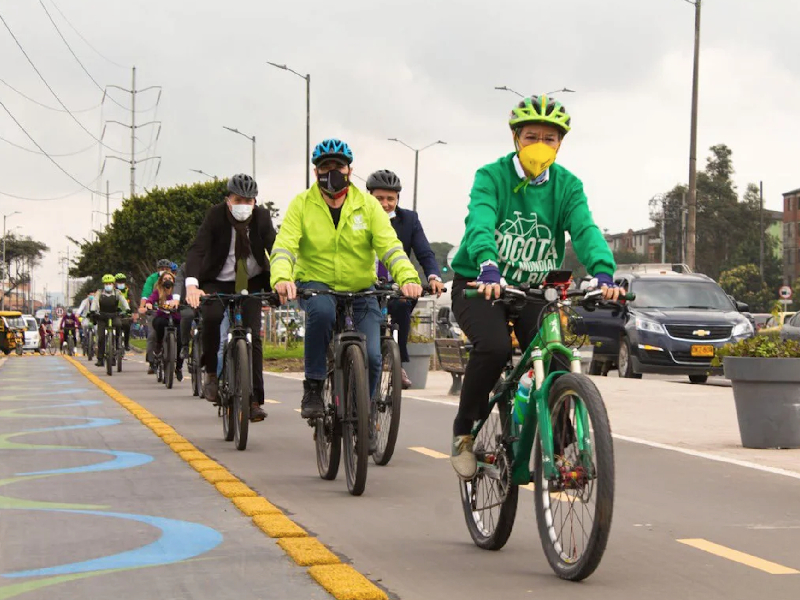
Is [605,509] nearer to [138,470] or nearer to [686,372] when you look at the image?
[138,470]

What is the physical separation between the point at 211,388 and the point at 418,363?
8173 mm

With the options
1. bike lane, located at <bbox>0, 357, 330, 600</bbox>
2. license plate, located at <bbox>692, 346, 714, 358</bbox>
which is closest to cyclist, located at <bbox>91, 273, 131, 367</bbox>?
license plate, located at <bbox>692, 346, 714, 358</bbox>

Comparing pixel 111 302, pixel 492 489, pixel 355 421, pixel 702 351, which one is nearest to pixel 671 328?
pixel 702 351

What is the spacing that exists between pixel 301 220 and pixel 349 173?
1.40ft

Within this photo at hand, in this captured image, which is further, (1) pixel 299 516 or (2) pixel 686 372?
(2) pixel 686 372

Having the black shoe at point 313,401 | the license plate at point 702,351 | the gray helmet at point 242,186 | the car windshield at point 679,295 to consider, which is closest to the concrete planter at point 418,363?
the license plate at point 702,351

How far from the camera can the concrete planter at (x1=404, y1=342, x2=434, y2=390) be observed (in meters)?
19.0

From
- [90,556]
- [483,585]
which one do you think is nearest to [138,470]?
[90,556]

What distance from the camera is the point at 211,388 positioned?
38.3 feet

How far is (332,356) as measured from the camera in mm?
8594

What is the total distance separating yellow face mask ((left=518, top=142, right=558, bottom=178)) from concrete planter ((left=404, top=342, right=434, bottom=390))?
1264cm

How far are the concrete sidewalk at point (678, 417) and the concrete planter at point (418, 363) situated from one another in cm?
21

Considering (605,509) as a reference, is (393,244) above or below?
above

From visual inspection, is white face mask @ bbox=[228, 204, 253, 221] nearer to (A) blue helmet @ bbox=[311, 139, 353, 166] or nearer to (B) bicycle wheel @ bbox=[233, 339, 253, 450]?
(B) bicycle wheel @ bbox=[233, 339, 253, 450]
